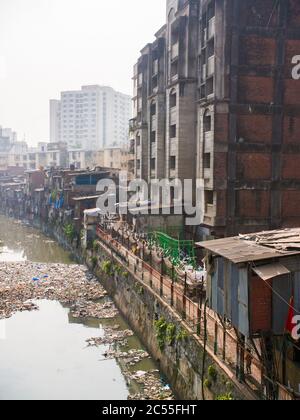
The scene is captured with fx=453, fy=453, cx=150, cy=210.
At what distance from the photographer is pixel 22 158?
107 m

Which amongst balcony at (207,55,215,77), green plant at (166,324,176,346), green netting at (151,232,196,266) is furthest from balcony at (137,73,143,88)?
green plant at (166,324,176,346)

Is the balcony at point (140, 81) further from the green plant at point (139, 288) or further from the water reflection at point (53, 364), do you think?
the green plant at point (139, 288)

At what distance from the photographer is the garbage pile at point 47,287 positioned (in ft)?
79.3

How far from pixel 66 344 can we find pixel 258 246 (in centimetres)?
1229

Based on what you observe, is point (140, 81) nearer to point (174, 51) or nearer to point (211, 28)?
point (174, 51)

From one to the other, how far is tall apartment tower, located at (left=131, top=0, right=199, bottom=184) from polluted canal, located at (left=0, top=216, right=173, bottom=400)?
1012 centimetres

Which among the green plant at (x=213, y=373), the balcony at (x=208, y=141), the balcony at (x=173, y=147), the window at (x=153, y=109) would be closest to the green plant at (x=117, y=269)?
the balcony at (x=208, y=141)

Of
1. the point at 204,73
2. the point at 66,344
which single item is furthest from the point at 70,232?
the point at 66,344

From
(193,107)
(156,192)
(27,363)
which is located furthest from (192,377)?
(156,192)

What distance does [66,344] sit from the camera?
65.2 feet

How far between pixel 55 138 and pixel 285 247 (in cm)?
14195

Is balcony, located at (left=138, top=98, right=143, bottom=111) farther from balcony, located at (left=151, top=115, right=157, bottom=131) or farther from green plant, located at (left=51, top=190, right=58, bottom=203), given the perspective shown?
green plant, located at (left=51, top=190, right=58, bottom=203)

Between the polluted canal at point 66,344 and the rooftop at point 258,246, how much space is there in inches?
240

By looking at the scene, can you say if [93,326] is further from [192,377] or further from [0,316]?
[192,377]
